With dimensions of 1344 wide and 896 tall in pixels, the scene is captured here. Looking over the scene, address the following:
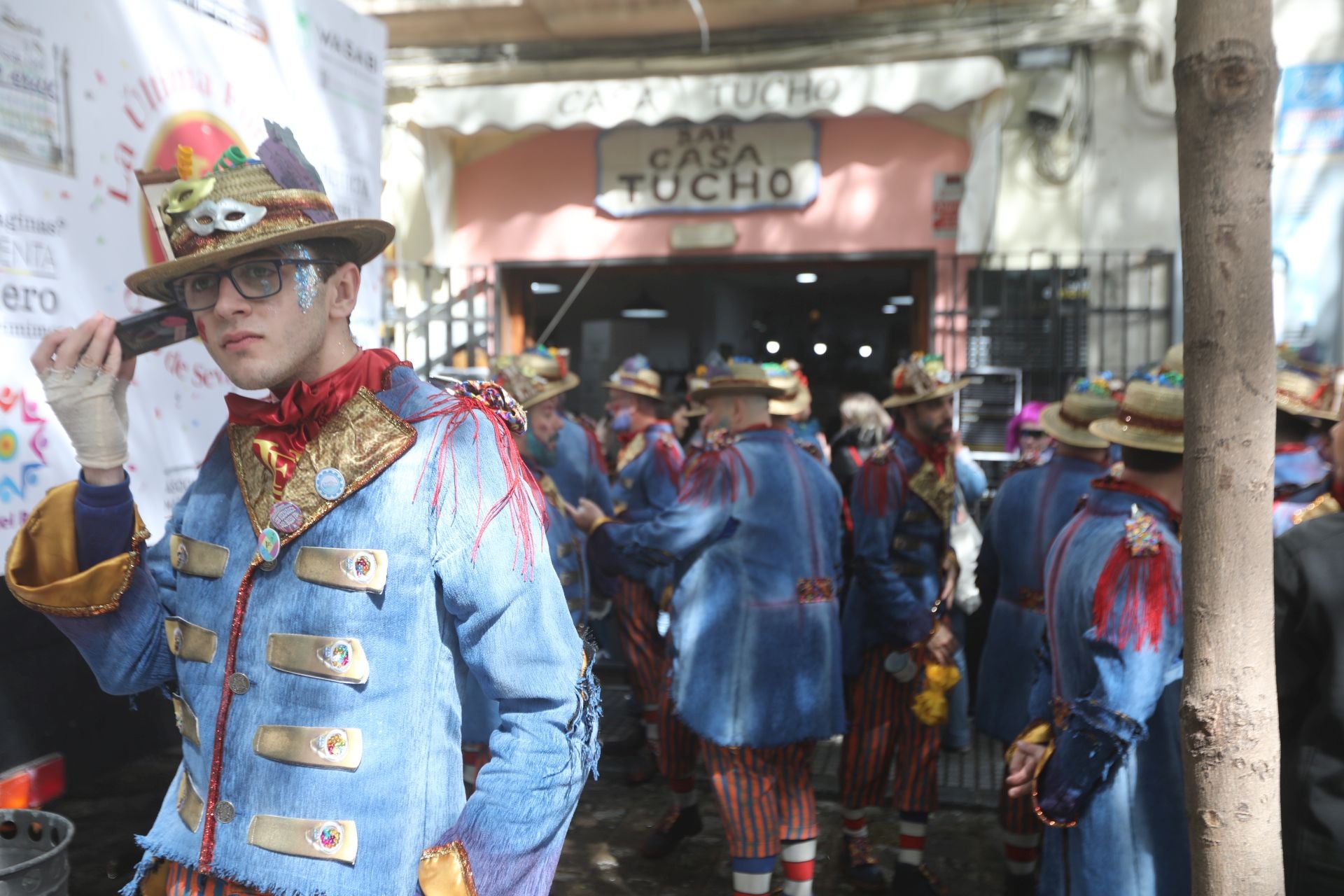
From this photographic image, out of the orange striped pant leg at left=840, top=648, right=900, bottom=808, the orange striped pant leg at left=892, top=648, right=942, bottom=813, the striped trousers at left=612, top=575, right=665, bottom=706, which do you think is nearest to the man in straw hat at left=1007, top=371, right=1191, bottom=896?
the orange striped pant leg at left=892, top=648, right=942, bottom=813

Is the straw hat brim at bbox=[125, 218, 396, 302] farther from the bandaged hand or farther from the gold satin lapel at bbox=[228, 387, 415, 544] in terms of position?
the gold satin lapel at bbox=[228, 387, 415, 544]

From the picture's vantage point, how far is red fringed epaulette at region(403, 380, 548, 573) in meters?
1.62

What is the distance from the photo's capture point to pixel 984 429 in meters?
7.30

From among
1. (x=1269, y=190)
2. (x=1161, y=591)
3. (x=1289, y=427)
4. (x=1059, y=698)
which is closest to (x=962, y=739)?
(x=1289, y=427)

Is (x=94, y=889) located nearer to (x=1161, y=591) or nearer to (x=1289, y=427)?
(x=1161, y=591)

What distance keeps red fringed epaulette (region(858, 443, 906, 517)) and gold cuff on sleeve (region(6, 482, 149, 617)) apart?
120 inches

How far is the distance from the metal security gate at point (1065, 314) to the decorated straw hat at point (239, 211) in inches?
246

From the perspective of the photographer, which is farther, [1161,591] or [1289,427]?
[1289,427]

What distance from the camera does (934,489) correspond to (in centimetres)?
434

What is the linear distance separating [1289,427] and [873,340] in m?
6.25

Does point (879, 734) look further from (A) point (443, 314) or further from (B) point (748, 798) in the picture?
(A) point (443, 314)

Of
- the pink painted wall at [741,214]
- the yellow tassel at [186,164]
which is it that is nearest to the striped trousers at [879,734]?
the yellow tassel at [186,164]

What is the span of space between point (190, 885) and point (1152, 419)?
8.12 ft

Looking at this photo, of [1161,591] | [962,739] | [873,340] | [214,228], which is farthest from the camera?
[873,340]
